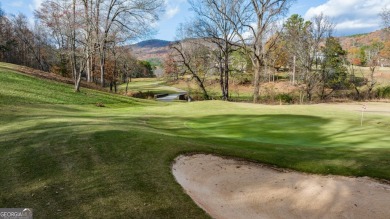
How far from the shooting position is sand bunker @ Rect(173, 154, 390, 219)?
19.1 ft

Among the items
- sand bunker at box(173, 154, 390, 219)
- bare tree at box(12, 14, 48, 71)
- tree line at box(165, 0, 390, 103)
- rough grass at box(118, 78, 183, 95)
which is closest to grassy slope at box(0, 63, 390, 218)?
sand bunker at box(173, 154, 390, 219)

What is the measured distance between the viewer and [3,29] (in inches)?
2574

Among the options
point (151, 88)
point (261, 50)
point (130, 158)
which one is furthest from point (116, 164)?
point (151, 88)

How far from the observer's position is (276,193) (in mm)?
6539

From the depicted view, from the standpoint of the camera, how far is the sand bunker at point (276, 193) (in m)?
5.82

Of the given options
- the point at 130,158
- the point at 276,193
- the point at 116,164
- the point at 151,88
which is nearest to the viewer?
the point at 276,193

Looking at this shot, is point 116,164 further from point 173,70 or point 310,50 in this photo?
point 173,70

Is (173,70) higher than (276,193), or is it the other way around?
(173,70)

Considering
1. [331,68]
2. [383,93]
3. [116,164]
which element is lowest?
[383,93]

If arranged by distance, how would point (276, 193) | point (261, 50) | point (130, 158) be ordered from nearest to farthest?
point (276, 193) < point (130, 158) < point (261, 50)

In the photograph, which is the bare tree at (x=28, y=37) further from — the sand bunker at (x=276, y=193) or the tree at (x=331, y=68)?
the sand bunker at (x=276, y=193)

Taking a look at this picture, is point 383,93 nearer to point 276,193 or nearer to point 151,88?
point 276,193

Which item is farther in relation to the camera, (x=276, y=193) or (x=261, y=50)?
(x=261, y=50)

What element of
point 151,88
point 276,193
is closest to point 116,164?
point 276,193
